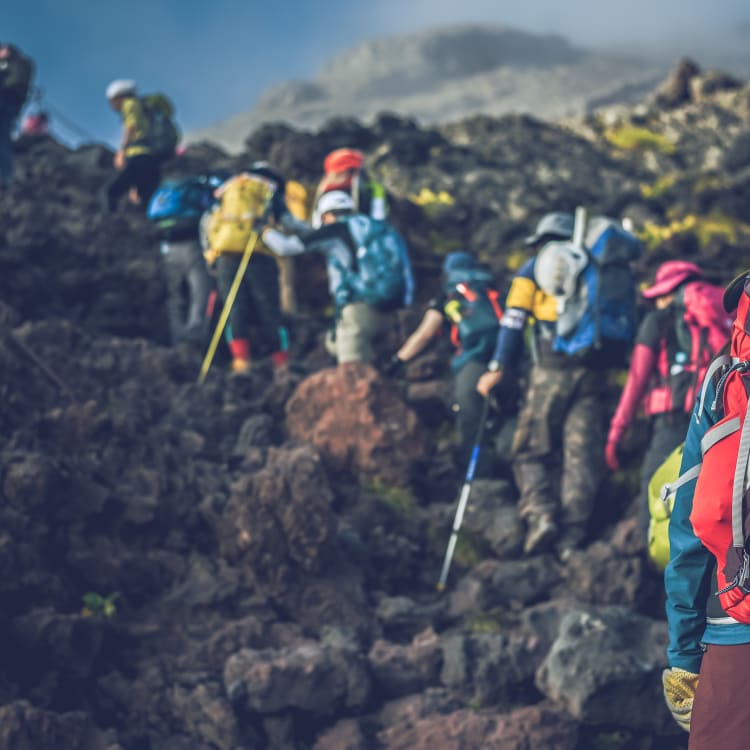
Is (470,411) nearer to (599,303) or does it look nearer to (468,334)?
(468,334)

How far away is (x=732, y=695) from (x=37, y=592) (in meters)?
6.47

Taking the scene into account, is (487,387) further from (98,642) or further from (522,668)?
(98,642)

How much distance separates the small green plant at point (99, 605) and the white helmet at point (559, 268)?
4.99 m

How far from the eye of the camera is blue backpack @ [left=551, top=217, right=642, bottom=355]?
484 inches

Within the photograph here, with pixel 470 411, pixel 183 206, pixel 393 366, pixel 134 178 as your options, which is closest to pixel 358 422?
pixel 393 366

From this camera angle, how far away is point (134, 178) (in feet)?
62.1

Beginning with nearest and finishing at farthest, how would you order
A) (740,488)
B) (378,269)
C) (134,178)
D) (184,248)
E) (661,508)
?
(740,488) < (661,508) < (378,269) < (184,248) < (134,178)

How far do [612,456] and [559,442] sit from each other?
2.49 ft

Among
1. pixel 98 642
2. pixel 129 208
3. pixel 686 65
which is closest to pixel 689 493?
pixel 98 642

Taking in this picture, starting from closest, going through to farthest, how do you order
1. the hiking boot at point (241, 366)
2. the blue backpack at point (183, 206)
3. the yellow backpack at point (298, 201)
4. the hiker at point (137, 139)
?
the hiking boot at point (241, 366) → the blue backpack at point (183, 206) → the yellow backpack at point (298, 201) → the hiker at point (137, 139)

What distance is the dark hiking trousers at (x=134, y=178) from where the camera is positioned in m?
18.8

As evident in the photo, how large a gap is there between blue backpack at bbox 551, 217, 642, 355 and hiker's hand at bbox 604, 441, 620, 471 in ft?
3.14

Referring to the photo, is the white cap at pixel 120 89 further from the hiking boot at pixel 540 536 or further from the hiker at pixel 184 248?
the hiking boot at pixel 540 536

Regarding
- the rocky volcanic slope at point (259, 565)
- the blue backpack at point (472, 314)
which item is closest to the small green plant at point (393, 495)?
the rocky volcanic slope at point (259, 565)
